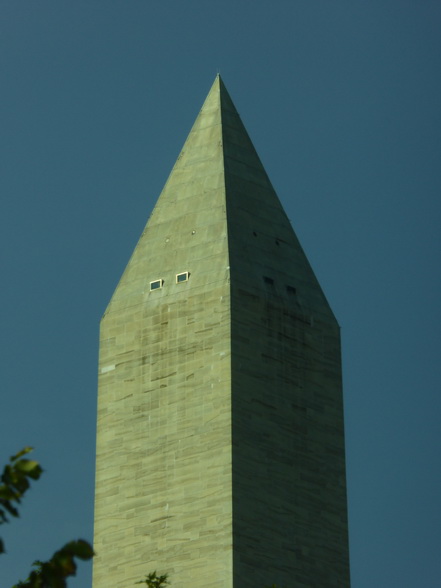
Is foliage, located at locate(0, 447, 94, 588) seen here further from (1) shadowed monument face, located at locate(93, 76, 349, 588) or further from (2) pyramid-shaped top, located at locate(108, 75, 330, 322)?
(2) pyramid-shaped top, located at locate(108, 75, 330, 322)

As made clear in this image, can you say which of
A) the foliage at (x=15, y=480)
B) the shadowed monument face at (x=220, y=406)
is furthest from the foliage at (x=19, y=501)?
the shadowed monument face at (x=220, y=406)

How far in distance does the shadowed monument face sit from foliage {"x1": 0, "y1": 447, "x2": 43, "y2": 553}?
124 ft

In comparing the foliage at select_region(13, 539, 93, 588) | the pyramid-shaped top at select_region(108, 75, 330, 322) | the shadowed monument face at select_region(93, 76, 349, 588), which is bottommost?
the foliage at select_region(13, 539, 93, 588)

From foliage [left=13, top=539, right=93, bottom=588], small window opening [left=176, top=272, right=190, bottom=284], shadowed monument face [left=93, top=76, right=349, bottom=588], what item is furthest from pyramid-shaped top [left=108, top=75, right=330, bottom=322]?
foliage [left=13, top=539, right=93, bottom=588]

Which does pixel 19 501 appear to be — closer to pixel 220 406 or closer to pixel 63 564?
pixel 63 564

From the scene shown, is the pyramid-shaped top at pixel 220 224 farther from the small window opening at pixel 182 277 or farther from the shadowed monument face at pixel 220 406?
the small window opening at pixel 182 277

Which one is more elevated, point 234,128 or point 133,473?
point 234,128

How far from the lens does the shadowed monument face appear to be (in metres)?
51.9

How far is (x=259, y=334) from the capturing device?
53.8 metres

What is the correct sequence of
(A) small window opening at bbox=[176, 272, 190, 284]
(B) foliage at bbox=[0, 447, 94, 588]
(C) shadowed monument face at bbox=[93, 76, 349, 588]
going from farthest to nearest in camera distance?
(A) small window opening at bbox=[176, 272, 190, 284] < (C) shadowed monument face at bbox=[93, 76, 349, 588] < (B) foliage at bbox=[0, 447, 94, 588]

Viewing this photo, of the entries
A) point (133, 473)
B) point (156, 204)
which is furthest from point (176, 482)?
point (156, 204)

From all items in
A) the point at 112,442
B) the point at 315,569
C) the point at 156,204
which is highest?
the point at 156,204

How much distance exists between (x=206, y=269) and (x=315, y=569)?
32.2 ft

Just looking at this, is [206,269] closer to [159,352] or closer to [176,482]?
[159,352]
